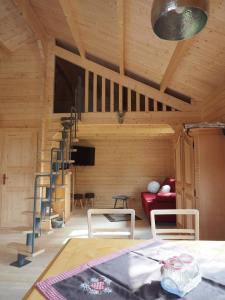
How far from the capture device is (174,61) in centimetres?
373

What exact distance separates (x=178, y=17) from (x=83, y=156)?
6.80 m

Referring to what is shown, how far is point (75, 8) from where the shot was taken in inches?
143

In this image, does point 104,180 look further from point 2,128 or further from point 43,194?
point 2,128

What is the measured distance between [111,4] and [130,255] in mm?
Result: 3153

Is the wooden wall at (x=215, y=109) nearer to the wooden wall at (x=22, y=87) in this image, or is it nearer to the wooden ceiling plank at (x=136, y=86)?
the wooden ceiling plank at (x=136, y=86)

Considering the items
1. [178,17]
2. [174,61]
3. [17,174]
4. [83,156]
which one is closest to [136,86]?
[174,61]

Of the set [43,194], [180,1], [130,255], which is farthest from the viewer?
[43,194]

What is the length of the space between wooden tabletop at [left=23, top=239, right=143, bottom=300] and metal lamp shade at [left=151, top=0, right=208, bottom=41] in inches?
53.7

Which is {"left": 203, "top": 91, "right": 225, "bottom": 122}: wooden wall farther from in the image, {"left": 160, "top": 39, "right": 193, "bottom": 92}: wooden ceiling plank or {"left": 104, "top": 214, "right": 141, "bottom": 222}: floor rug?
{"left": 104, "top": 214, "right": 141, "bottom": 222}: floor rug

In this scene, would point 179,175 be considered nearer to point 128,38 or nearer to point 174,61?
point 174,61

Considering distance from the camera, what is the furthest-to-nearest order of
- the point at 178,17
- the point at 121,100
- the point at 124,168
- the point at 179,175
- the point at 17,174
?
the point at 124,168 → the point at 17,174 → the point at 121,100 → the point at 179,175 → the point at 178,17

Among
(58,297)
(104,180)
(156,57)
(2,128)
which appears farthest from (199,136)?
(104,180)

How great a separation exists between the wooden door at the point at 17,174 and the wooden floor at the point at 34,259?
374 mm

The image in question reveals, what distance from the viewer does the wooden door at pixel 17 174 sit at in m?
5.08
